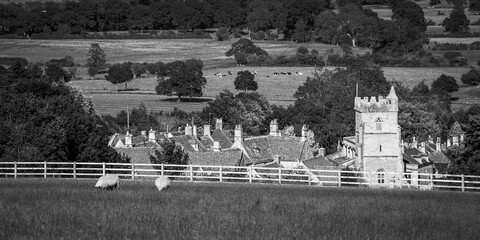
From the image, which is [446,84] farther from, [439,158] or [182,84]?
[439,158]

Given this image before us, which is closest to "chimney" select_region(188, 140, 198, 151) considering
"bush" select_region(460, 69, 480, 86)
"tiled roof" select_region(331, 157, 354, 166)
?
"tiled roof" select_region(331, 157, 354, 166)

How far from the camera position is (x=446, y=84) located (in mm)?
166875

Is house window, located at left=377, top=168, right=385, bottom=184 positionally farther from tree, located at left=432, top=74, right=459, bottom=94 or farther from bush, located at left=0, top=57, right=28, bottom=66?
bush, located at left=0, top=57, right=28, bottom=66

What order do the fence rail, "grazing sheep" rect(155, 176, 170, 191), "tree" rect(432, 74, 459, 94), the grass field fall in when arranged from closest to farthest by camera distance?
"grazing sheep" rect(155, 176, 170, 191) < the fence rail < the grass field < "tree" rect(432, 74, 459, 94)

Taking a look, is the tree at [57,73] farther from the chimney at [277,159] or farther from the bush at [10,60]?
the chimney at [277,159]

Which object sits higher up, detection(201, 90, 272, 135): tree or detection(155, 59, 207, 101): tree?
detection(155, 59, 207, 101): tree

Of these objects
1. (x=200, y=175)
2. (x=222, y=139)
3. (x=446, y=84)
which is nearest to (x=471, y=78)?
(x=446, y=84)

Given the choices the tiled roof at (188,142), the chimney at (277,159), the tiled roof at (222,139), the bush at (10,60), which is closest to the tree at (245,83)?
the bush at (10,60)

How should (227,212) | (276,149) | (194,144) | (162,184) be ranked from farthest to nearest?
(276,149) < (194,144) < (162,184) < (227,212)

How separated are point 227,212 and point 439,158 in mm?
66748

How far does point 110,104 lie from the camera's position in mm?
152500

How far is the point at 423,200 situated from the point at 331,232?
34.9 ft

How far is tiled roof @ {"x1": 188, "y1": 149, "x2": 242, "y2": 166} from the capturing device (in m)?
75.5

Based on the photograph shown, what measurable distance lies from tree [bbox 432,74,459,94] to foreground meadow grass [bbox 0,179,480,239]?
117137mm
